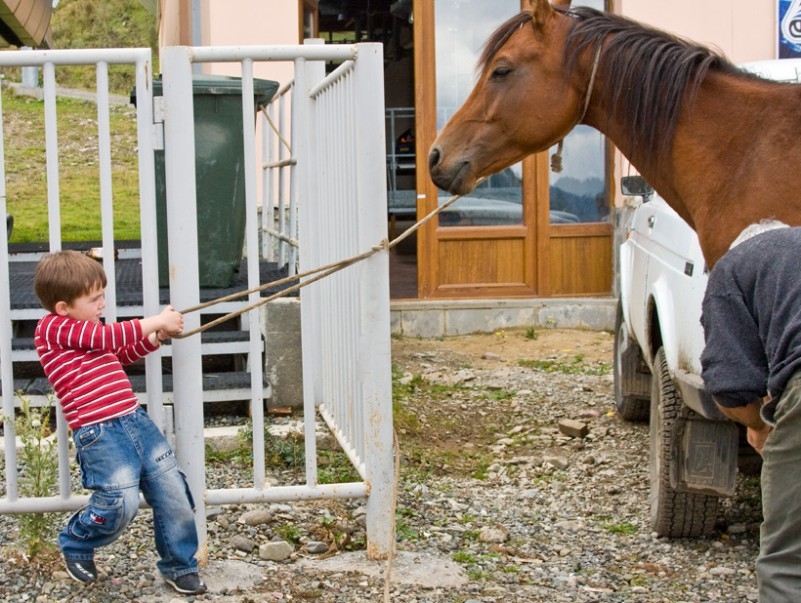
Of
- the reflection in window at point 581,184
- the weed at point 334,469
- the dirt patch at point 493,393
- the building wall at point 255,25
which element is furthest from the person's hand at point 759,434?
the reflection in window at point 581,184

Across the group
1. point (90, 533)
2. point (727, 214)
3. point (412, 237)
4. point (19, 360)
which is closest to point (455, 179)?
point (727, 214)

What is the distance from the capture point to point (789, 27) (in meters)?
9.34

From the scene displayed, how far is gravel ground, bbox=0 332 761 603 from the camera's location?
3.81 meters

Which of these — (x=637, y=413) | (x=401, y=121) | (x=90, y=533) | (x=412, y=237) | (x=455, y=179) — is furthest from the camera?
(x=401, y=121)

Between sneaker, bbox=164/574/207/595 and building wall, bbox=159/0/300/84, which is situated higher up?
building wall, bbox=159/0/300/84

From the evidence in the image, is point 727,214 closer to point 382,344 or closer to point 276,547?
point 382,344

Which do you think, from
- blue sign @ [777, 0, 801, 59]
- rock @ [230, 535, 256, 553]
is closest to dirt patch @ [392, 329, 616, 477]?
rock @ [230, 535, 256, 553]

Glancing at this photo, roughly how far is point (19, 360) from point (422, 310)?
4.46 meters

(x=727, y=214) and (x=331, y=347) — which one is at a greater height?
(x=727, y=214)

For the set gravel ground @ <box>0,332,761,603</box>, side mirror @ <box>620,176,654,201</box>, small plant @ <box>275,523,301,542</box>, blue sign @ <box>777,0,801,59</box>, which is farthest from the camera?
blue sign @ <box>777,0,801,59</box>

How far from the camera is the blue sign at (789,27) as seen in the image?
9.34m

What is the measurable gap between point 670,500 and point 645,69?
1.68m

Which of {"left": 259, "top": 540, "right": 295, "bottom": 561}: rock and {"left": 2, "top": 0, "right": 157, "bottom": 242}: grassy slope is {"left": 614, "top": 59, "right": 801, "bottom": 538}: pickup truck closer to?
{"left": 259, "top": 540, "right": 295, "bottom": 561}: rock

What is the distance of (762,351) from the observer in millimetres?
2535
